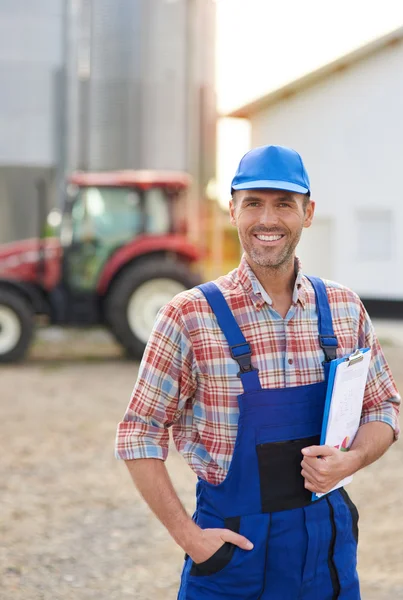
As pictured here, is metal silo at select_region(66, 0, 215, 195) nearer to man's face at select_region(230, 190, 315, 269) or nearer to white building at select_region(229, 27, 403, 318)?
white building at select_region(229, 27, 403, 318)

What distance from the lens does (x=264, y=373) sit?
1.72m

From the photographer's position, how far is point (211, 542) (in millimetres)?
1684

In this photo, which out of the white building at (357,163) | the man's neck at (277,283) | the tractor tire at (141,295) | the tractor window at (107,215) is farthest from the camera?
the white building at (357,163)

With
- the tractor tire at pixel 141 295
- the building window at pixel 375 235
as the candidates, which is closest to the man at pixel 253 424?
the tractor tire at pixel 141 295

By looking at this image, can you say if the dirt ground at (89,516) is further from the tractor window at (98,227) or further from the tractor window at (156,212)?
the tractor window at (156,212)

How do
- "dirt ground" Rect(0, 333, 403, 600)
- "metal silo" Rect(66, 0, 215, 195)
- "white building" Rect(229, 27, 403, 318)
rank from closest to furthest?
"dirt ground" Rect(0, 333, 403, 600) < "white building" Rect(229, 27, 403, 318) < "metal silo" Rect(66, 0, 215, 195)

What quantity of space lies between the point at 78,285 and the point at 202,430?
7477 mm

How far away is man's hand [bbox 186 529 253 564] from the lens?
1.68 metres

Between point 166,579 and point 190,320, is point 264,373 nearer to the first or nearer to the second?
point 190,320

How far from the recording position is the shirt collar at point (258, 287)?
177 cm

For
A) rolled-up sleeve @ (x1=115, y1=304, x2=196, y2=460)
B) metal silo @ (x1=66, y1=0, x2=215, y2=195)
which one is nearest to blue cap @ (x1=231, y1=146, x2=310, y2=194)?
rolled-up sleeve @ (x1=115, y1=304, x2=196, y2=460)

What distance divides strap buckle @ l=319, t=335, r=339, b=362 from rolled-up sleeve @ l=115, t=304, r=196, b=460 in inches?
10.6

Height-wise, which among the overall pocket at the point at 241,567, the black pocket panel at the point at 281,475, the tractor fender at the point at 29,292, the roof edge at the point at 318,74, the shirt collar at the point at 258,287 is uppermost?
the roof edge at the point at 318,74

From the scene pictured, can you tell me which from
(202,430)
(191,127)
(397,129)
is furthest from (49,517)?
(191,127)
